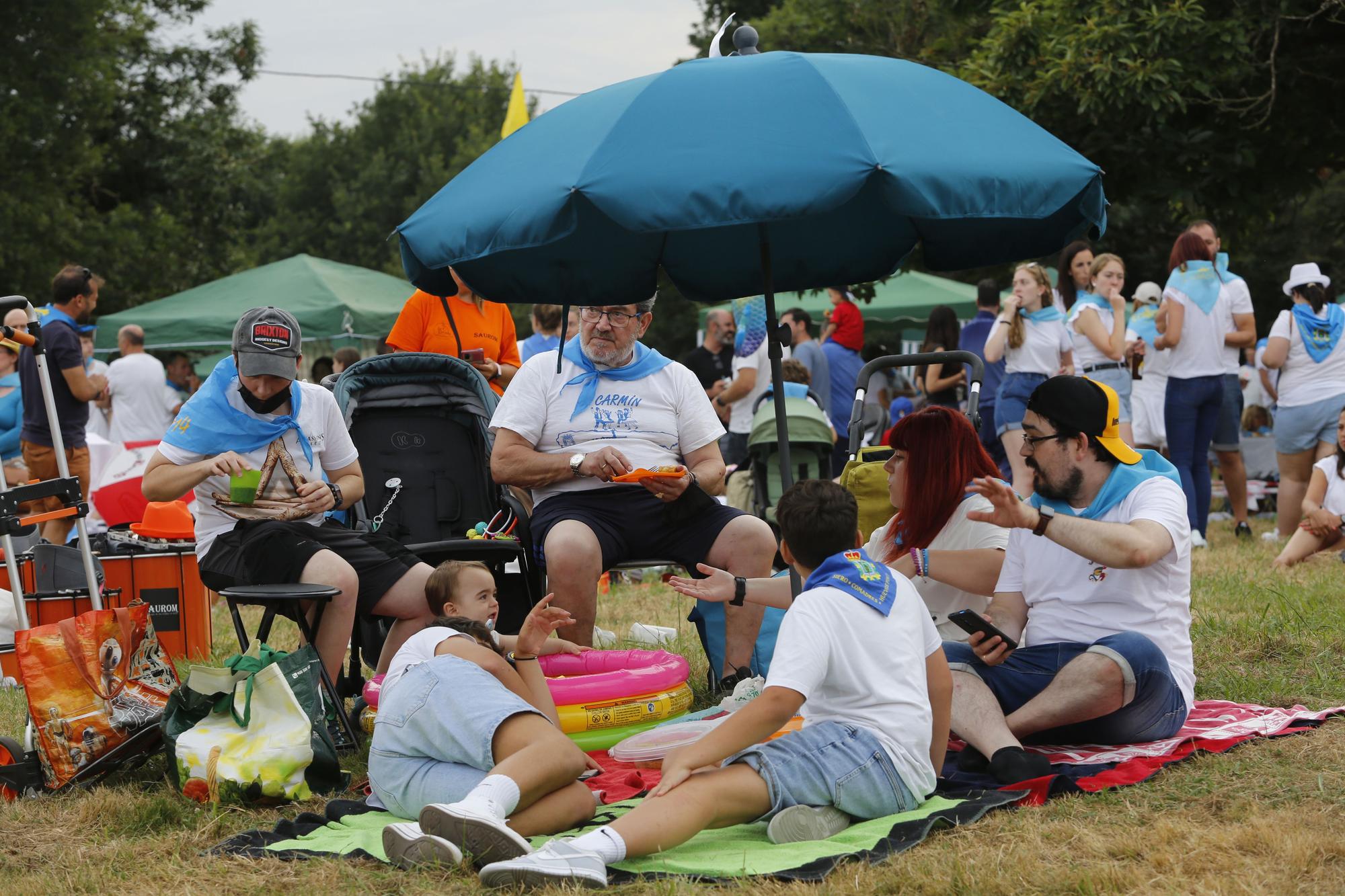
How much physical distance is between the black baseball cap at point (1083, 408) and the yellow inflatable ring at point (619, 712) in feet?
5.63

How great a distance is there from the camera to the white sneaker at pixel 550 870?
3088mm

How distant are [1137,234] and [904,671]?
67.5 ft

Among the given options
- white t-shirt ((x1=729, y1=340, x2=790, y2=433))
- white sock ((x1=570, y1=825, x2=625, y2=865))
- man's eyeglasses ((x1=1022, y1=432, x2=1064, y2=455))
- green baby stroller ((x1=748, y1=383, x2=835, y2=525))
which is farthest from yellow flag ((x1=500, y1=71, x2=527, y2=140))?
white sock ((x1=570, y1=825, x2=625, y2=865))

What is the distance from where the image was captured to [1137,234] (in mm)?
22234

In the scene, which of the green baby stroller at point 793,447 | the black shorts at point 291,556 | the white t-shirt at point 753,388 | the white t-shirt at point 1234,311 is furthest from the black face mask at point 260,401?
the white t-shirt at point 1234,311

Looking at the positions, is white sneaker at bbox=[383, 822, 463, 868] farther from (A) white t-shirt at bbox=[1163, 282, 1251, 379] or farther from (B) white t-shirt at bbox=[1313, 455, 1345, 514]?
(A) white t-shirt at bbox=[1163, 282, 1251, 379]

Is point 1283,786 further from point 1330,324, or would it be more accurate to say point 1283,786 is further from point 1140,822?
point 1330,324

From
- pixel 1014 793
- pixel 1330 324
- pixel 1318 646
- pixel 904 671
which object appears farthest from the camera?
pixel 1330 324

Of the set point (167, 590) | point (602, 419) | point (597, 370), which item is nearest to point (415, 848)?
point (602, 419)

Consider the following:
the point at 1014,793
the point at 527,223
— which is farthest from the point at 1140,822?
the point at 527,223

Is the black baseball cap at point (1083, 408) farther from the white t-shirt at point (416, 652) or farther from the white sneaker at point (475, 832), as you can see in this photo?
the white sneaker at point (475, 832)

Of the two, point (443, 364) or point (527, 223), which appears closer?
point (527, 223)

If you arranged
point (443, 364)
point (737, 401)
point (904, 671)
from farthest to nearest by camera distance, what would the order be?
point (737, 401), point (443, 364), point (904, 671)

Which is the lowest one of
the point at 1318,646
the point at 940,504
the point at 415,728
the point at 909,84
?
the point at 1318,646
